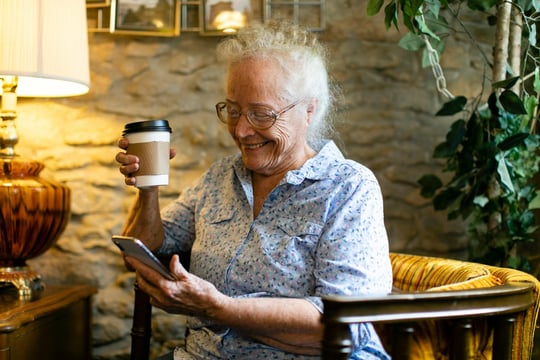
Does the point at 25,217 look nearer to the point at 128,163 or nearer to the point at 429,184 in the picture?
the point at 128,163

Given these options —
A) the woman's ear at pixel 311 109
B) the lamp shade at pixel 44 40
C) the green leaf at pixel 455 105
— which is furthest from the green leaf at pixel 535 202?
the lamp shade at pixel 44 40

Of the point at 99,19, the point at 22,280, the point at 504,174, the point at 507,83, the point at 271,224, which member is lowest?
the point at 22,280

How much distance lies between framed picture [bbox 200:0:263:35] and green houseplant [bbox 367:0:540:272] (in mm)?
550

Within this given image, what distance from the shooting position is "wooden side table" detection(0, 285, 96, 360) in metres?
1.58

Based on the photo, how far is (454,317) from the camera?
3.77 ft

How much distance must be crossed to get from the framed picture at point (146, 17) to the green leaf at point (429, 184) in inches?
39.8

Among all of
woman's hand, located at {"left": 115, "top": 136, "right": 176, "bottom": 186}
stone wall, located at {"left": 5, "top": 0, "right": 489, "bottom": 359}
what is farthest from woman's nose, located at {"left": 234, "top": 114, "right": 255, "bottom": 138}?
stone wall, located at {"left": 5, "top": 0, "right": 489, "bottom": 359}

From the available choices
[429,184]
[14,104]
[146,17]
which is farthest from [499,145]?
[14,104]

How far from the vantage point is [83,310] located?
2.04m

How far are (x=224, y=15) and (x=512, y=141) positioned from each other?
3.48 feet

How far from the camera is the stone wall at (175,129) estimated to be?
2199 mm

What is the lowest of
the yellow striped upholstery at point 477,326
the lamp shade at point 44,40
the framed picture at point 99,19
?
the yellow striped upholstery at point 477,326

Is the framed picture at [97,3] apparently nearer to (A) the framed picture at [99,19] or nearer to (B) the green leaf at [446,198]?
(A) the framed picture at [99,19]

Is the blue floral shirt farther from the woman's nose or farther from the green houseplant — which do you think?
the green houseplant
